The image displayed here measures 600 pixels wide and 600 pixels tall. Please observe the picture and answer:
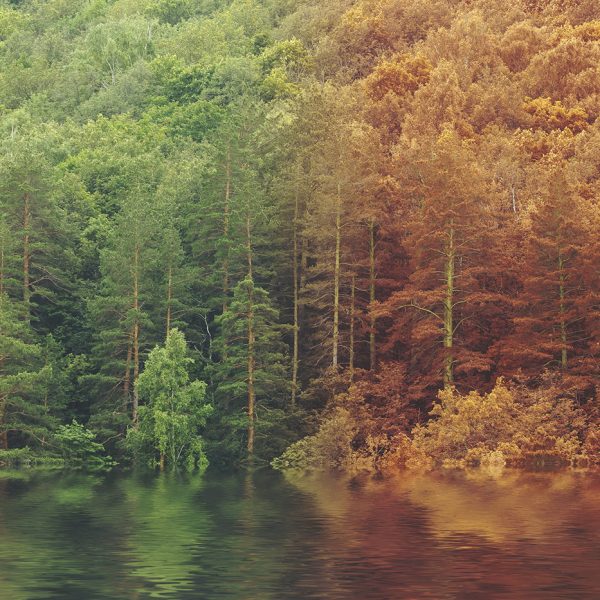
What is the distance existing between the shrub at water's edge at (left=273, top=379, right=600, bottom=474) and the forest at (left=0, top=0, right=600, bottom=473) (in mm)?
140

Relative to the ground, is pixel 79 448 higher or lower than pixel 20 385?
lower

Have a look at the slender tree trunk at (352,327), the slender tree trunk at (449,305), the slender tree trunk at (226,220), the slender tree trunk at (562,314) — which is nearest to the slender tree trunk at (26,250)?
the slender tree trunk at (226,220)

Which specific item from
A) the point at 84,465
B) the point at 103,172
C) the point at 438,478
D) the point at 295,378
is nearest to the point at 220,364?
the point at 295,378

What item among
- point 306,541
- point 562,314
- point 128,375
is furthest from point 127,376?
point 306,541

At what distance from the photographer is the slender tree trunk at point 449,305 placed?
6444 centimetres

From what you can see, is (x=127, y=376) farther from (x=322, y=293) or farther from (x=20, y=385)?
(x=322, y=293)

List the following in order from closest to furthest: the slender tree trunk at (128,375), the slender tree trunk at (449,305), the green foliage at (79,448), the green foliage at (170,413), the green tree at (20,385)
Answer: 1. the slender tree trunk at (449,305)
2. the green foliage at (170,413)
3. the green tree at (20,385)
4. the green foliage at (79,448)
5. the slender tree trunk at (128,375)

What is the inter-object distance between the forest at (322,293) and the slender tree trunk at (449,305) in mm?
172

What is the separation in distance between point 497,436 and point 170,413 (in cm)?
1716

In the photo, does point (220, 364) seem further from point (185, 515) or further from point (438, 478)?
point (185, 515)

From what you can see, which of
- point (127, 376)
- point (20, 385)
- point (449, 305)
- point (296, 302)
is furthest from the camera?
point (296, 302)

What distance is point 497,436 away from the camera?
61094mm

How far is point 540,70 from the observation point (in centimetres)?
9669

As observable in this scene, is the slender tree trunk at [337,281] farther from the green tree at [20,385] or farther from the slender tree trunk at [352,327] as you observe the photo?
the green tree at [20,385]
